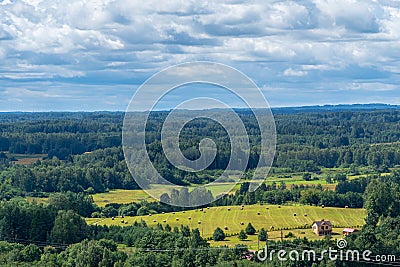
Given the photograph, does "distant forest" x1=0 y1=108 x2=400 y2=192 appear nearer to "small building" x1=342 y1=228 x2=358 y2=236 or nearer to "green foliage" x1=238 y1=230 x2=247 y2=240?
"green foliage" x1=238 y1=230 x2=247 y2=240

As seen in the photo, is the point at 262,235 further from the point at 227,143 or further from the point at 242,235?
the point at 227,143

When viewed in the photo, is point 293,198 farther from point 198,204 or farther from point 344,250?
point 344,250

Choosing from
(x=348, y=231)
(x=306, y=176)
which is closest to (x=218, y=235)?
(x=348, y=231)

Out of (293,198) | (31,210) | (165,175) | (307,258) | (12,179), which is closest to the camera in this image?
(307,258)

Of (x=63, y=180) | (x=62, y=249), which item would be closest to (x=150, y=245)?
(x=62, y=249)

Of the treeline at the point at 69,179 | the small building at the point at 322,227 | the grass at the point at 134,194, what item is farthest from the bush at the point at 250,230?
the treeline at the point at 69,179

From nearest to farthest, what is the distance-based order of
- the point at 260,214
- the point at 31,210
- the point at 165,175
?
the point at 31,210 → the point at 260,214 → the point at 165,175
